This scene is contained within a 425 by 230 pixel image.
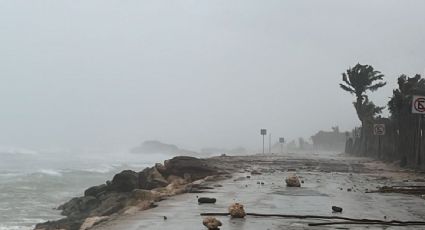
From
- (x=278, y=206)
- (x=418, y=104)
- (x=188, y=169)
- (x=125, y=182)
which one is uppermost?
(x=418, y=104)

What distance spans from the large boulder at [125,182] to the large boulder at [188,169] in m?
1.44

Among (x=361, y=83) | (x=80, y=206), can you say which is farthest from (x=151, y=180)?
(x=361, y=83)

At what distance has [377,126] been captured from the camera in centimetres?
3669

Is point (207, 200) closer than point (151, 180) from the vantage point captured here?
Yes

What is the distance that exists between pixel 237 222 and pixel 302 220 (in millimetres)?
1180

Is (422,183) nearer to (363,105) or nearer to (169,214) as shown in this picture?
(169,214)

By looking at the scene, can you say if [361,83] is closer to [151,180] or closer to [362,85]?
[362,85]

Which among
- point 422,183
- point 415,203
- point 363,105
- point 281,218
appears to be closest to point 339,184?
point 422,183

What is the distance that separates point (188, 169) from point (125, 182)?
2.62 metres

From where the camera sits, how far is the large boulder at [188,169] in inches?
918

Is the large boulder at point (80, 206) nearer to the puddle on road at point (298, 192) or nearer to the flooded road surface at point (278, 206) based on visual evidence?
the flooded road surface at point (278, 206)

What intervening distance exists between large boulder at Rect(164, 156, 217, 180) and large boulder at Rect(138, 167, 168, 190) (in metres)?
0.59

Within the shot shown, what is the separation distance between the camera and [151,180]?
23.0 metres

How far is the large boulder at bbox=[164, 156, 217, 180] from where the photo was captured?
23312mm
